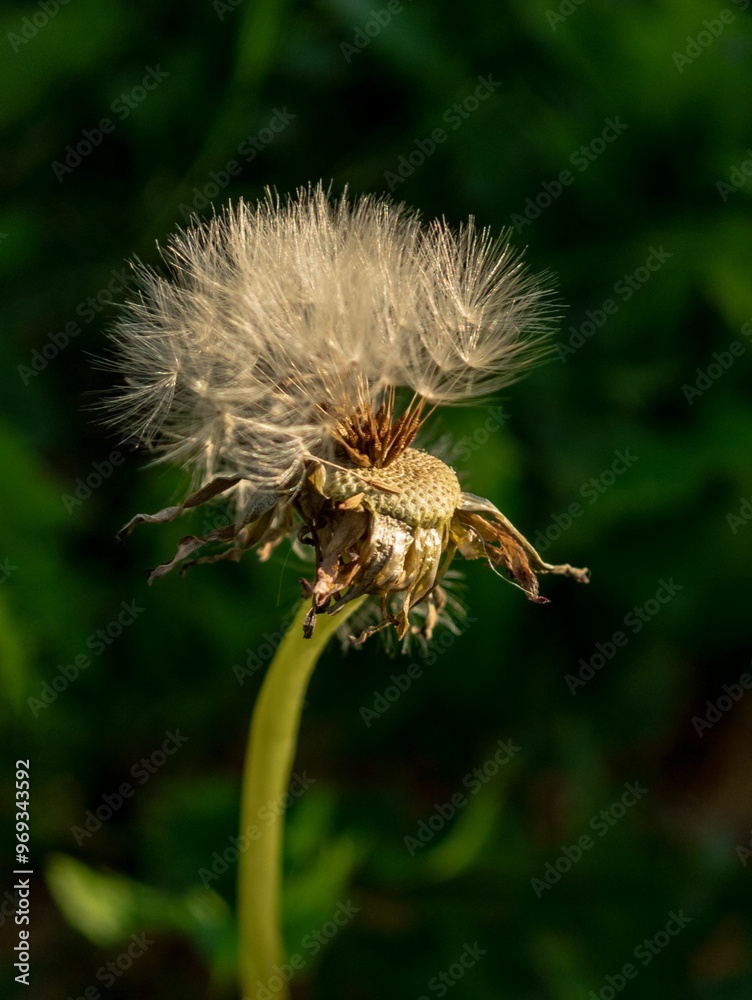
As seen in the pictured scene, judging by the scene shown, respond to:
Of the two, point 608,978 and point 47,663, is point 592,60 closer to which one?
point 47,663

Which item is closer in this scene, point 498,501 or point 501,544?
point 501,544

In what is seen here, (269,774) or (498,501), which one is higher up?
(498,501)

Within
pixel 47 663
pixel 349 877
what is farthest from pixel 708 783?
pixel 47 663

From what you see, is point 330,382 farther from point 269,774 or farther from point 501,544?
point 269,774

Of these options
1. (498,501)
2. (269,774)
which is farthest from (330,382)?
(498,501)

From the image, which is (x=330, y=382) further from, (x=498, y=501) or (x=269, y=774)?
(x=498, y=501)
